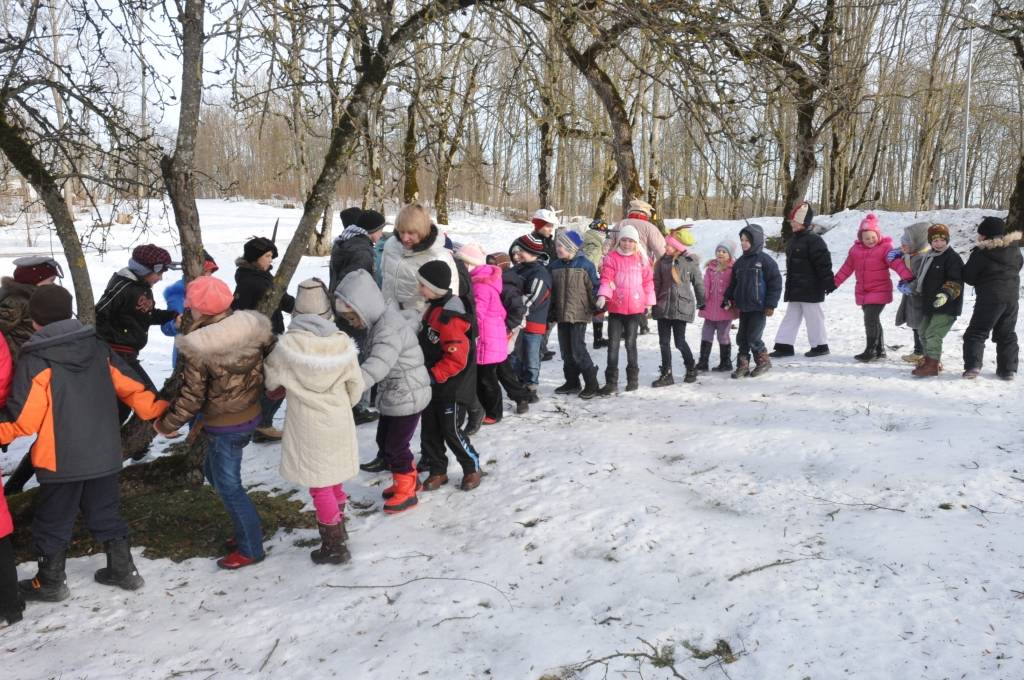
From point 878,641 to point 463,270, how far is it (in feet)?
11.8

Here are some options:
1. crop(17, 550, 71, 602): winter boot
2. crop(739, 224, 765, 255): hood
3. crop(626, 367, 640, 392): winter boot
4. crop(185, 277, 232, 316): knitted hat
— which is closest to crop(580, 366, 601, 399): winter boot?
crop(626, 367, 640, 392): winter boot

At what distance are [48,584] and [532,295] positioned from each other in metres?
4.40

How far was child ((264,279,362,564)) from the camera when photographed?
3467 mm

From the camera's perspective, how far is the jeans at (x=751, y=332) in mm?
6855

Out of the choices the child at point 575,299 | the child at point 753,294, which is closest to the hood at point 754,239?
the child at point 753,294

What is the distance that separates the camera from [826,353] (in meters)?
7.60

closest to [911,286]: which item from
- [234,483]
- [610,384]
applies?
[610,384]

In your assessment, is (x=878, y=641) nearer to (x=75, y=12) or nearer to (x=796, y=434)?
(x=796, y=434)

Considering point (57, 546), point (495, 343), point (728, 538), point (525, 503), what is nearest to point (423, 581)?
point (525, 503)

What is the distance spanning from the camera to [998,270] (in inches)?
235

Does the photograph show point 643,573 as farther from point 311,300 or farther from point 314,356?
point 311,300

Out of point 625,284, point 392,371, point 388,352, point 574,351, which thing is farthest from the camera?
point 574,351

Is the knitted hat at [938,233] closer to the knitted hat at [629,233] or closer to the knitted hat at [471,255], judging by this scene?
the knitted hat at [629,233]

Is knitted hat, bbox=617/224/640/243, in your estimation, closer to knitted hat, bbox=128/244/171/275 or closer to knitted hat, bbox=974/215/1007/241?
knitted hat, bbox=974/215/1007/241
